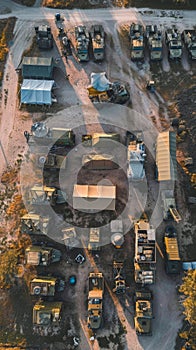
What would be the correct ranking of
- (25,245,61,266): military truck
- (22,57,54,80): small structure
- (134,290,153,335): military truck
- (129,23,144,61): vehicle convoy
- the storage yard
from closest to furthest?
(134,290,153,335): military truck → the storage yard → (25,245,61,266): military truck → (22,57,54,80): small structure → (129,23,144,61): vehicle convoy

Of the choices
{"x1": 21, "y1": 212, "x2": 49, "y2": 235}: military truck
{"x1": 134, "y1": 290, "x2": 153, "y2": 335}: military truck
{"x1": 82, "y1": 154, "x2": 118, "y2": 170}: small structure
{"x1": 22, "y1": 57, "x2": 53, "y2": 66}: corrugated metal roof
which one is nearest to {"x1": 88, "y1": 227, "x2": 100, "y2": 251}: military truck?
{"x1": 21, "y1": 212, "x2": 49, "y2": 235}: military truck

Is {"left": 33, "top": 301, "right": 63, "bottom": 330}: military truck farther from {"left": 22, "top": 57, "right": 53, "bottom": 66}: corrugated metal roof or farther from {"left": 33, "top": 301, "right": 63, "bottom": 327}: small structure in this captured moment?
{"left": 22, "top": 57, "right": 53, "bottom": 66}: corrugated metal roof

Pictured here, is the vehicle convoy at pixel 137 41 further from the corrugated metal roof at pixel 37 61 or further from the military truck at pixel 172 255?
the military truck at pixel 172 255

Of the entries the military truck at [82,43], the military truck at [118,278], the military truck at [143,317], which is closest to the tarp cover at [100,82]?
the military truck at [82,43]

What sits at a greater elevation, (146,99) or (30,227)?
(146,99)

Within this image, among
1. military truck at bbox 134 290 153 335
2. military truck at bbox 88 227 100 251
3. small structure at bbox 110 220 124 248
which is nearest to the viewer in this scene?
military truck at bbox 134 290 153 335

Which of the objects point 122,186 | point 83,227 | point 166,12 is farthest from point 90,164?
point 166,12

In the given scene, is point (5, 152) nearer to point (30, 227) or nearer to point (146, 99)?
point (30, 227)
